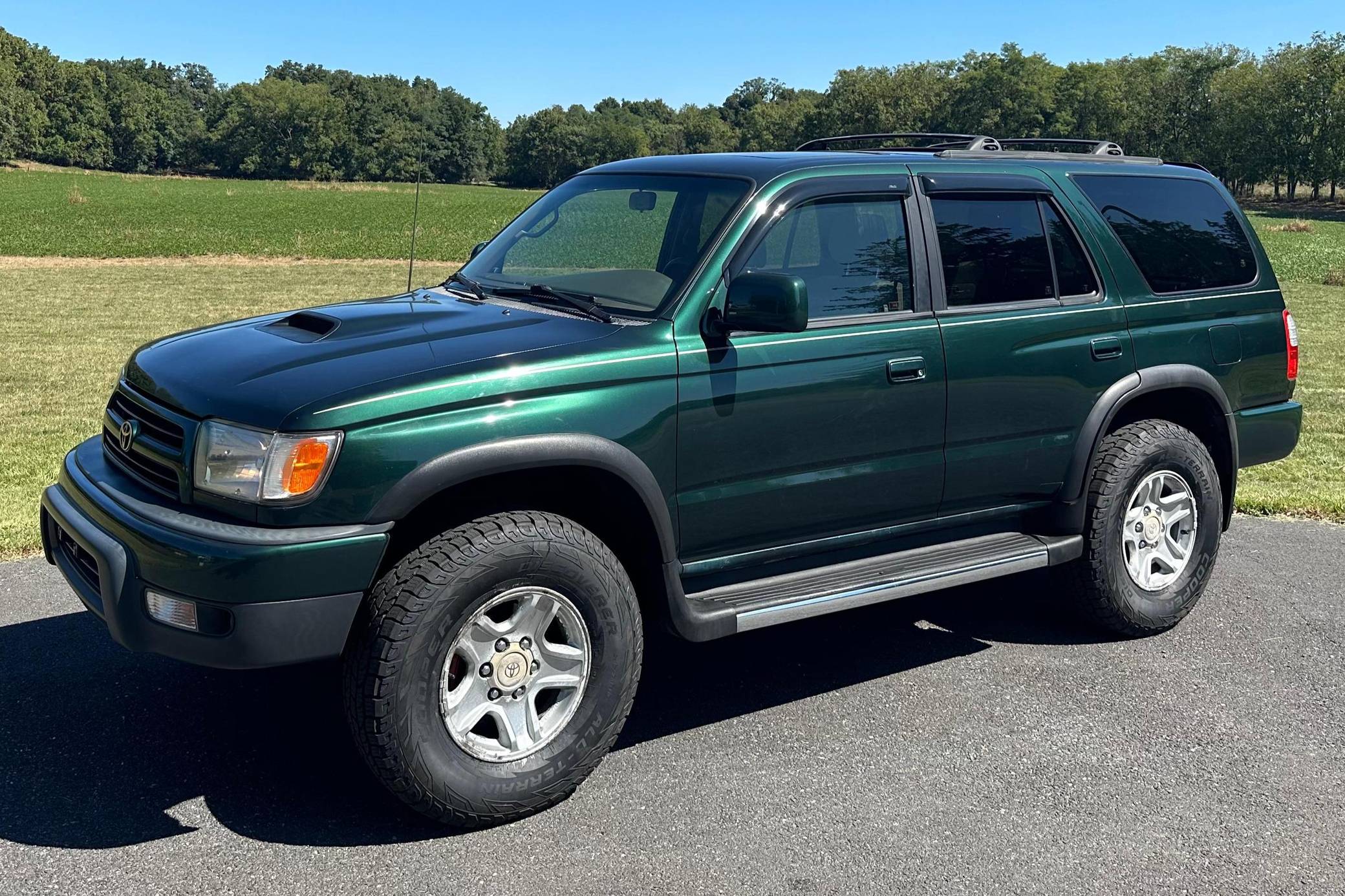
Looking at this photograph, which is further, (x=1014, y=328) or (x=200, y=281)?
(x=200, y=281)

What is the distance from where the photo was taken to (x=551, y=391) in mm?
3682

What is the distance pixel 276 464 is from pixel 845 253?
2189 mm

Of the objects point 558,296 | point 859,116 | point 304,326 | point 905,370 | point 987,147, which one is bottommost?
point 905,370

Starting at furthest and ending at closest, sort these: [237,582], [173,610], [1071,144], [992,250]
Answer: [1071,144] → [992,250] → [173,610] → [237,582]

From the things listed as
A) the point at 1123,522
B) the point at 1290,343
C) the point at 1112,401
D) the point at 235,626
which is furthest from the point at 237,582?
the point at 1290,343

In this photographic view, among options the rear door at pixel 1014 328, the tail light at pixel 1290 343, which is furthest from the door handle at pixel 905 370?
the tail light at pixel 1290 343

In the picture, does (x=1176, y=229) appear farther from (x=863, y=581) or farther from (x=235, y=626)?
(x=235, y=626)

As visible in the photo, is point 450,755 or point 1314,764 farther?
point 1314,764

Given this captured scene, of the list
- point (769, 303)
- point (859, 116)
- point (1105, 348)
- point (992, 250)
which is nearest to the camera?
point (769, 303)

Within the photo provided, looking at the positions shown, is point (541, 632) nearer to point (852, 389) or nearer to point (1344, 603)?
point (852, 389)

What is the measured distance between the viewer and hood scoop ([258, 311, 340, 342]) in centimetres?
403

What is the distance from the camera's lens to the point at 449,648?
3.54 m

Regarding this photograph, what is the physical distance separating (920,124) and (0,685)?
151 meters

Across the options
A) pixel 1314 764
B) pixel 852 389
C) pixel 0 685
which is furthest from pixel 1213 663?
pixel 0 685
